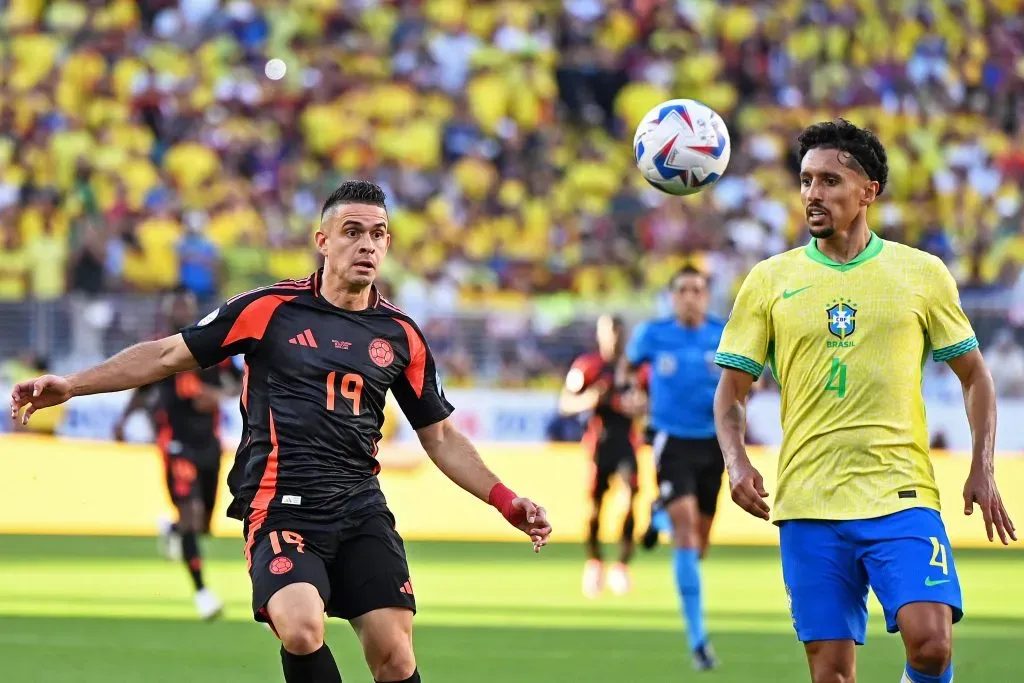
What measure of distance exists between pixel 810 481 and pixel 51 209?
1739cm

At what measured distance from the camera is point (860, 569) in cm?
607

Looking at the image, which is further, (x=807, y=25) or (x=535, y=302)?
(x=807, y=25)

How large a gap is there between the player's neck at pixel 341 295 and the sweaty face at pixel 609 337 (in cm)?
843

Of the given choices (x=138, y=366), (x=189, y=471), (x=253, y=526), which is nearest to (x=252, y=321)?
(x=138, y=366)

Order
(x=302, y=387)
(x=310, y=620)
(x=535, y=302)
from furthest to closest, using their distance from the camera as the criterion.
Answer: (x=535, y=302)
(x=302, y=387)
(x=310, y=620)

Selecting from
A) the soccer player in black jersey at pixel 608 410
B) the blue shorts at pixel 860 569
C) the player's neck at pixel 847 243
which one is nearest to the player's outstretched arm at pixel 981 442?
the blue shorts at pixel 860 569

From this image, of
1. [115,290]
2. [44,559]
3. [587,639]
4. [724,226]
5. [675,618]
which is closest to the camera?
[587,639]

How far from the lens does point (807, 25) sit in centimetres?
2620

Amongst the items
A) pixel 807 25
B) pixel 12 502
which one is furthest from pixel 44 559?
pixel 807 25

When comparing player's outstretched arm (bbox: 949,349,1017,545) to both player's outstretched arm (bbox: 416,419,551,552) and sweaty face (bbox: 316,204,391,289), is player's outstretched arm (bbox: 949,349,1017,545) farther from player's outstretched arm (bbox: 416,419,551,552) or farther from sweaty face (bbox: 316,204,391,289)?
sweaty face (bbox: 316,204,391,289)

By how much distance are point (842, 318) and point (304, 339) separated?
2.01m

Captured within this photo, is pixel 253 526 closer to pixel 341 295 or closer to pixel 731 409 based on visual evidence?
pixel 341 295

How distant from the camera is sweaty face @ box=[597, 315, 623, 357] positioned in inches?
Answer: 593

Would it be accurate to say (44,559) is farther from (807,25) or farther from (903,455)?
(807,25)
